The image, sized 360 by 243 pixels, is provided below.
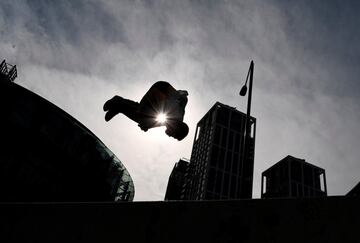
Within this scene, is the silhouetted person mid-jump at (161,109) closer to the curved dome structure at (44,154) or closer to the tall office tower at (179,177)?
the curved dome structure at (44,154)

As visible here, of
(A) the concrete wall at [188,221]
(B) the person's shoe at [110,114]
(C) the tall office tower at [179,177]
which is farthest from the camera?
(C) the tall office tower at [179,177]

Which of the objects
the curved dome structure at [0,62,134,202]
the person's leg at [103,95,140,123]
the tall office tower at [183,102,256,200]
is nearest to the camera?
the person's leg at [103,95,140,123]

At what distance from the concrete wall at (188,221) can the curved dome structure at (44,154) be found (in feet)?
72.5

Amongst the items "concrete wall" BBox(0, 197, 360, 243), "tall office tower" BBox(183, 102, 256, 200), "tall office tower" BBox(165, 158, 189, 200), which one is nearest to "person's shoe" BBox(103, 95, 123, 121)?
"concrete wall" BBox(0, 197, 360, 243)

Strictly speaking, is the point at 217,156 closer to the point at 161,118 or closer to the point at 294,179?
the point at 294,179

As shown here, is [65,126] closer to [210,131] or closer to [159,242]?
[159,242]

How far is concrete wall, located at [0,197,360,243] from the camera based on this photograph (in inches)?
76.7

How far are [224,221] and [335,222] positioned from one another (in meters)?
0.71

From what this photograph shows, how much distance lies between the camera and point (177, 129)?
3369 millimetres

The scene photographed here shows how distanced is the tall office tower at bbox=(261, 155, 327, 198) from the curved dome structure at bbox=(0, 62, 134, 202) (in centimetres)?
8649

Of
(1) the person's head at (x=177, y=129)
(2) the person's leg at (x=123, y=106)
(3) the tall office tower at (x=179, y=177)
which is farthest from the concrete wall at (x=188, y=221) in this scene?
(3) the tall office tower at (x=179, y=177)

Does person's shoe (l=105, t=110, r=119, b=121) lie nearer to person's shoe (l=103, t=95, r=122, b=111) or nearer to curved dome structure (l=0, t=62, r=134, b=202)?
person's shoe (l=103, t=95, r=122, b=111)

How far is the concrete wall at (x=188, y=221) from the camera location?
6.39 ft

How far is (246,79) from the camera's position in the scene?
1252 cm
